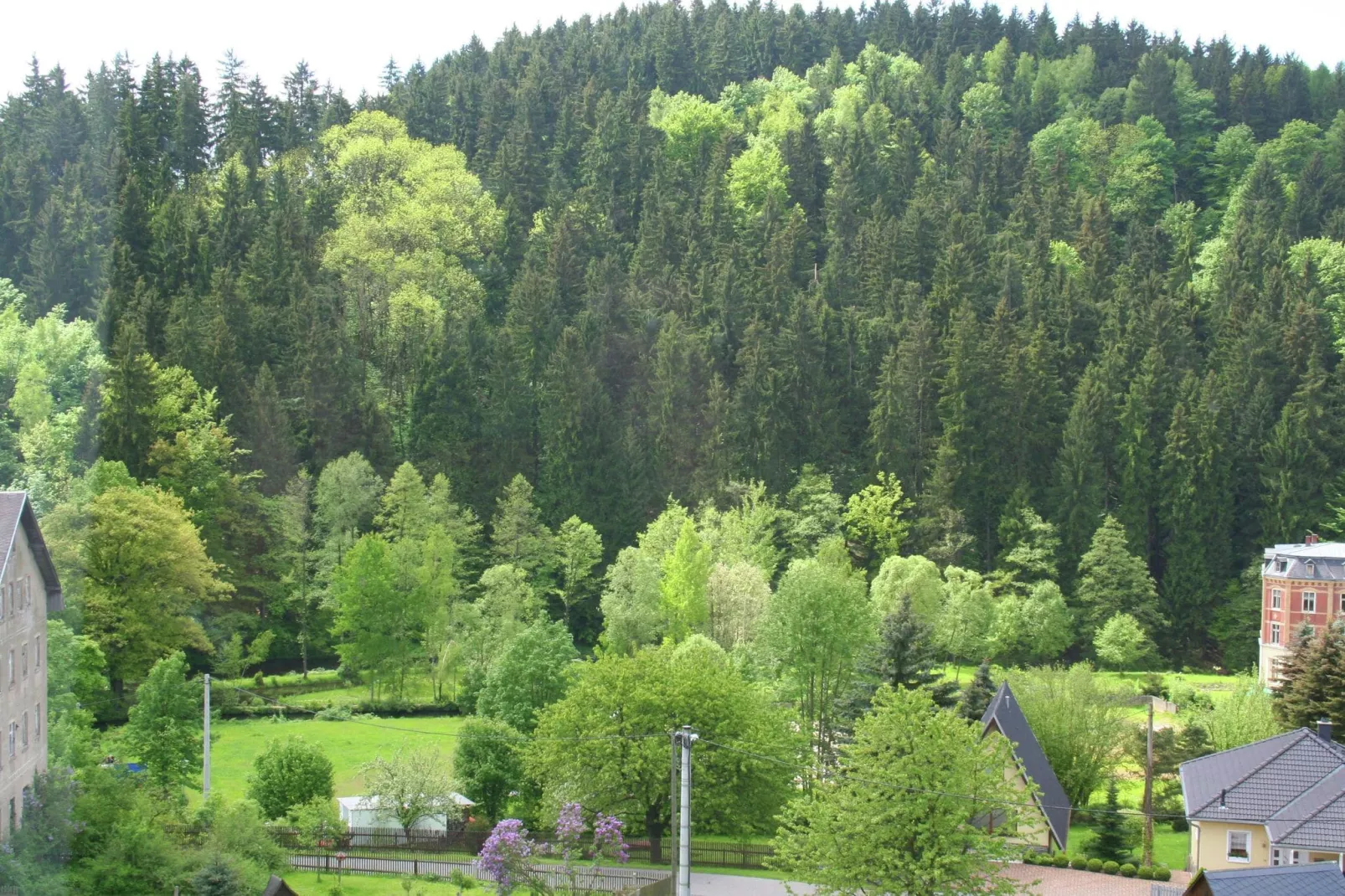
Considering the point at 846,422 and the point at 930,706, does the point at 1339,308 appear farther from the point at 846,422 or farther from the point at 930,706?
the point at 930,706

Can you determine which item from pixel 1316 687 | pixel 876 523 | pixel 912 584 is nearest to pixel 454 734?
pixel 912 584

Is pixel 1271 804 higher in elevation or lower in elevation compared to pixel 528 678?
lower

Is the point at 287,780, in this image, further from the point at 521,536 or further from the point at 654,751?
the point at 521,536

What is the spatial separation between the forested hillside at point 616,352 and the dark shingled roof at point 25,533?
550 inches

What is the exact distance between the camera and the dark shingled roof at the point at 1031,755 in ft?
150

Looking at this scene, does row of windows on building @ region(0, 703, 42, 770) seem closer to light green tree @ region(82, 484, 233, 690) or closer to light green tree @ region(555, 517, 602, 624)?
light green tree @ region(82, 484, 233, 690)

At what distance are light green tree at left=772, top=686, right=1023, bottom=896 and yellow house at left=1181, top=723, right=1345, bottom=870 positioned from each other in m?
6.46

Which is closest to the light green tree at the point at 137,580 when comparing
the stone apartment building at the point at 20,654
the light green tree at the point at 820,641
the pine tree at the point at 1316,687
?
the stone apartment building at the point at 20,654

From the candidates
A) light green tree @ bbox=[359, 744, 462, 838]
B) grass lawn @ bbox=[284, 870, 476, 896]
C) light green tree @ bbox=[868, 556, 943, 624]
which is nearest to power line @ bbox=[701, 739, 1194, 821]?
light green tree @ bbox=[359, 744, 462, 838]

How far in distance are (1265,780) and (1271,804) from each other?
855 mm

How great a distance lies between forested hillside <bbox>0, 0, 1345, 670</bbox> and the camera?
71062 mm

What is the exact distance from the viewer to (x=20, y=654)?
3956 cm

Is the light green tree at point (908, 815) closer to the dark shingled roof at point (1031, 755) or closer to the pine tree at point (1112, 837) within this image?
the pine tree at point (1112, 837)

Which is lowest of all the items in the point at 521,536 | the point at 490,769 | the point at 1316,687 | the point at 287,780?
the point at 287,780
